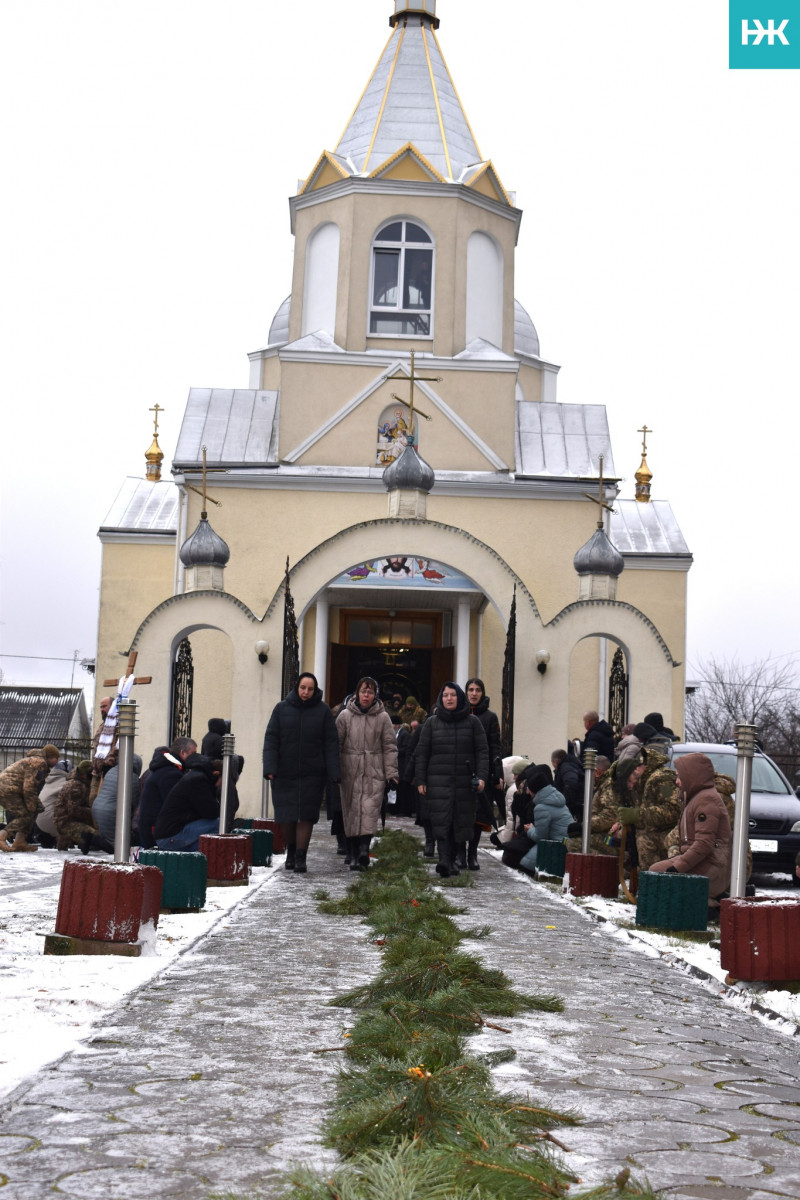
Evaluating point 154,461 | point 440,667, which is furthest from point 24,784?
point 154,461

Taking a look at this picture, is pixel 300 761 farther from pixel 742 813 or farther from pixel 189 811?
pixel 742 813

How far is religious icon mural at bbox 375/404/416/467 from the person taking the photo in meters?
25.1

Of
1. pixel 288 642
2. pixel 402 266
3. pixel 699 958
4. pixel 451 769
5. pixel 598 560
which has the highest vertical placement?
pixel 402 266

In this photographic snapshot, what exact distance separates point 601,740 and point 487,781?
3.30 metres

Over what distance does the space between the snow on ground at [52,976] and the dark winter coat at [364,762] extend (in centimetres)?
264

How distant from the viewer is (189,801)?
38.3 ft

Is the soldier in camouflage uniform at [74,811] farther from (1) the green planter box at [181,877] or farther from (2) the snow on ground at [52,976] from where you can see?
(1) the green planter box at [181,877]

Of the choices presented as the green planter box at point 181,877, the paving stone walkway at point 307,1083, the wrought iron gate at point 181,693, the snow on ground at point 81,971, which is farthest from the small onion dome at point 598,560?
the paving stone walkway at point 307,1083

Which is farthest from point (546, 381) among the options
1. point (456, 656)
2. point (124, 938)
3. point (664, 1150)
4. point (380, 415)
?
point (664, 1150)

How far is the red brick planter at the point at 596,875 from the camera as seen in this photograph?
36.6ft

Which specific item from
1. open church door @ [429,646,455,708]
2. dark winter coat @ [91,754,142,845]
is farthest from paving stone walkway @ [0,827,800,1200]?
open church door @ [429,646,455,708]

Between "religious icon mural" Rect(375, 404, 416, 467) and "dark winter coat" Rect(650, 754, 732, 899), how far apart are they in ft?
52.8

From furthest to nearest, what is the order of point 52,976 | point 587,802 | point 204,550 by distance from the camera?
point 204,550 < point 587,802 < point 52,976

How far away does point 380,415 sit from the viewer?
25.2 m
